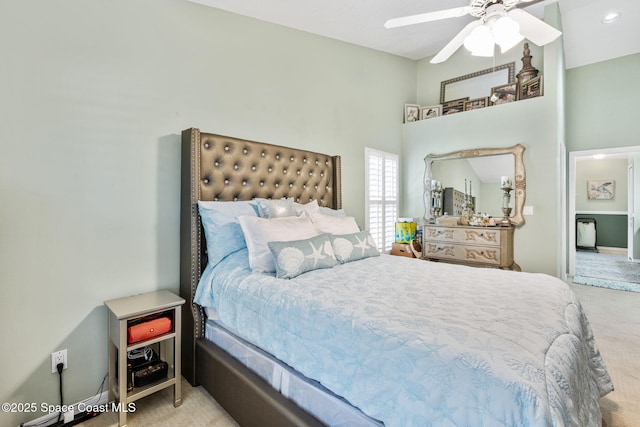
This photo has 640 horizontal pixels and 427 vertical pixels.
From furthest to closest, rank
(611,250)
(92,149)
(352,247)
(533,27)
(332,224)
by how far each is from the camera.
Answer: (611,250)
(332,224)
(352,247)
(533,27)
(92,149)

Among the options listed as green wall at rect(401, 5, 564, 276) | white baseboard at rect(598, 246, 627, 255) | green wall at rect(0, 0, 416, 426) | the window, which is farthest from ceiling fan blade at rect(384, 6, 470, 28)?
white baseboard at rect(598, 246, 627, 255)

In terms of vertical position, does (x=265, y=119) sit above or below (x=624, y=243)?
above

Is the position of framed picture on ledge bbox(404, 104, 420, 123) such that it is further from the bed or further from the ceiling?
the bed

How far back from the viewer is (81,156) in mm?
1945

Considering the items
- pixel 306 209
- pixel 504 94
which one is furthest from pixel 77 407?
pixel 504 94

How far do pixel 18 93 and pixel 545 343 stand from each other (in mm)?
2821

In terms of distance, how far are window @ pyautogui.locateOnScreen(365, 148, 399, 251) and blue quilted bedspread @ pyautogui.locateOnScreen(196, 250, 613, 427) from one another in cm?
210

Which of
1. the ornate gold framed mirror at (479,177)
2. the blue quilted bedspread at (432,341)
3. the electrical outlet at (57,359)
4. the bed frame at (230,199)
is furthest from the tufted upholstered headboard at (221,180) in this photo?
the ornate gold framed mirror at (479,177)

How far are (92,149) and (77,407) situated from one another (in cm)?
163

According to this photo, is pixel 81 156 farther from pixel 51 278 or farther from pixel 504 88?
pixel 504 88

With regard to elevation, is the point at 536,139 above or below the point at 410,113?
below

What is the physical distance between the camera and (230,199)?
2557mm

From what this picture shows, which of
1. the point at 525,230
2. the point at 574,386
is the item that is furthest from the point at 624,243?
→ the point at 574,386

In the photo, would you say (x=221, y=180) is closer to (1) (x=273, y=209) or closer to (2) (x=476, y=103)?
(1) (x=273, y=209)
